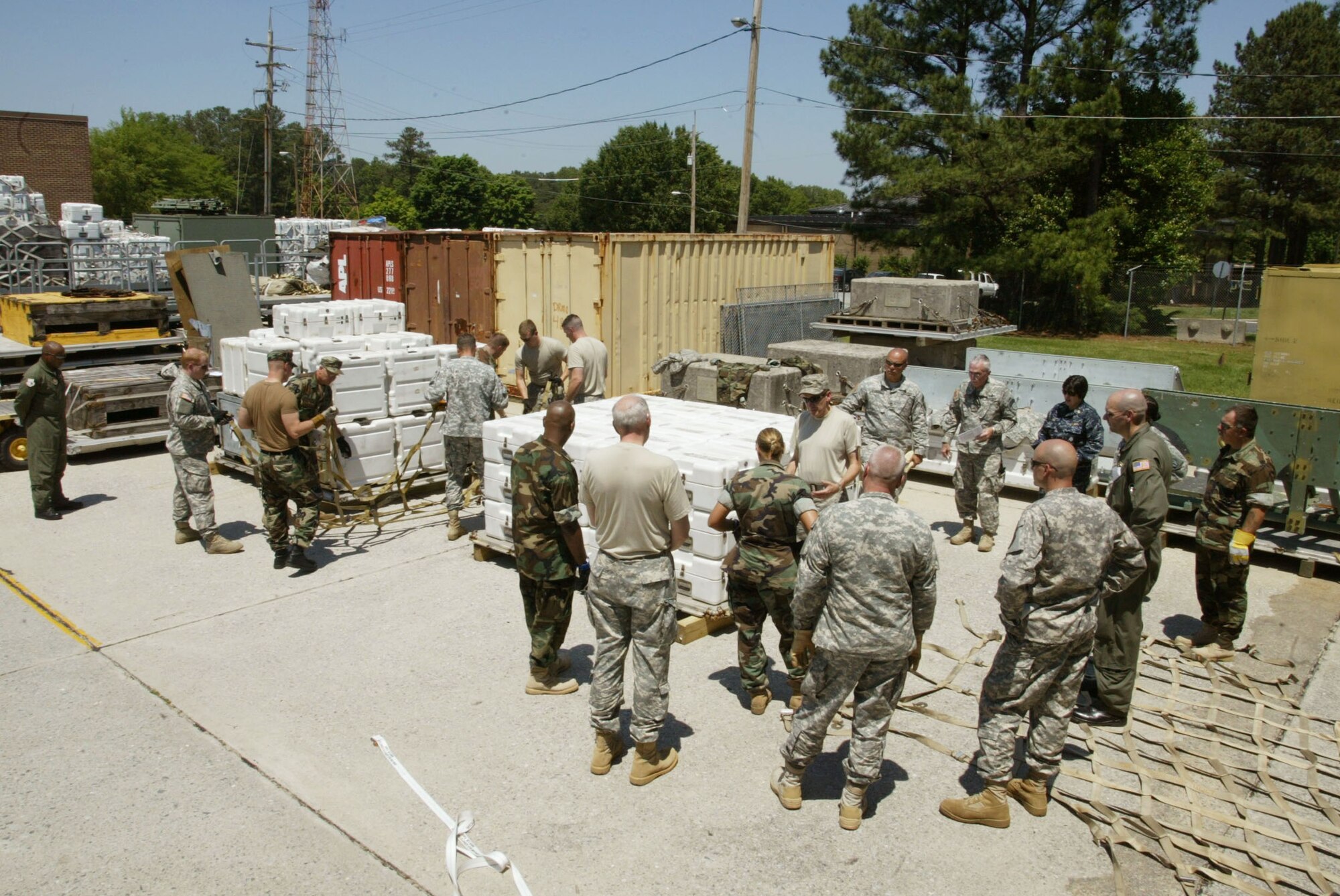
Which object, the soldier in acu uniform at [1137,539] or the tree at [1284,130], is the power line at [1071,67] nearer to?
the tree at [1284,130]

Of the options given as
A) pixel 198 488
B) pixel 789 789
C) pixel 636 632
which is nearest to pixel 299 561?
pixel 198 488

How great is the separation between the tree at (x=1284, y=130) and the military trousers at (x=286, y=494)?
3631 centimetres

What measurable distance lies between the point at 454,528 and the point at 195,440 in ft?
7.57

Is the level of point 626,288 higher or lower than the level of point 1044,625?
higher

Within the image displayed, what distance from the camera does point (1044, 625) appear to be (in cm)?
439

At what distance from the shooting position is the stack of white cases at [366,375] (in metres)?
9.39

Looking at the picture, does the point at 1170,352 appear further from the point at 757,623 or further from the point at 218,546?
the point at 218,546

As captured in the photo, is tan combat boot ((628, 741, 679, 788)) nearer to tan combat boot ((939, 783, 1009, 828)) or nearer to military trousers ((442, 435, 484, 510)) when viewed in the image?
tan combat boot ((939, 783, 1009, 828))

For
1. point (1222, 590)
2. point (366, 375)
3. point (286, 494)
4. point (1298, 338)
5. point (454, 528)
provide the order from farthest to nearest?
point (1298, 338) < point (366, 375) < point (454, 528) < point (286, 494) < point (1222, 590)

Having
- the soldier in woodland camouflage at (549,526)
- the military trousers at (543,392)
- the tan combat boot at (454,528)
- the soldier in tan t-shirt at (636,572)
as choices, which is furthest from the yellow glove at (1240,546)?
the military trousers at (543,392)

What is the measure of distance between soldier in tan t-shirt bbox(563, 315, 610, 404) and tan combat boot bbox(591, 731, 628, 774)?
5.17m

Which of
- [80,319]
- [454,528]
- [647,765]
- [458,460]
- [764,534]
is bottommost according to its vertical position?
[647,765]

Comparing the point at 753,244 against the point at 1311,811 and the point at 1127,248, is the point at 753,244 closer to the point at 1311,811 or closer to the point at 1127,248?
the point at 1311,811

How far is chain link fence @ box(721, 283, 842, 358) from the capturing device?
1529 cm
